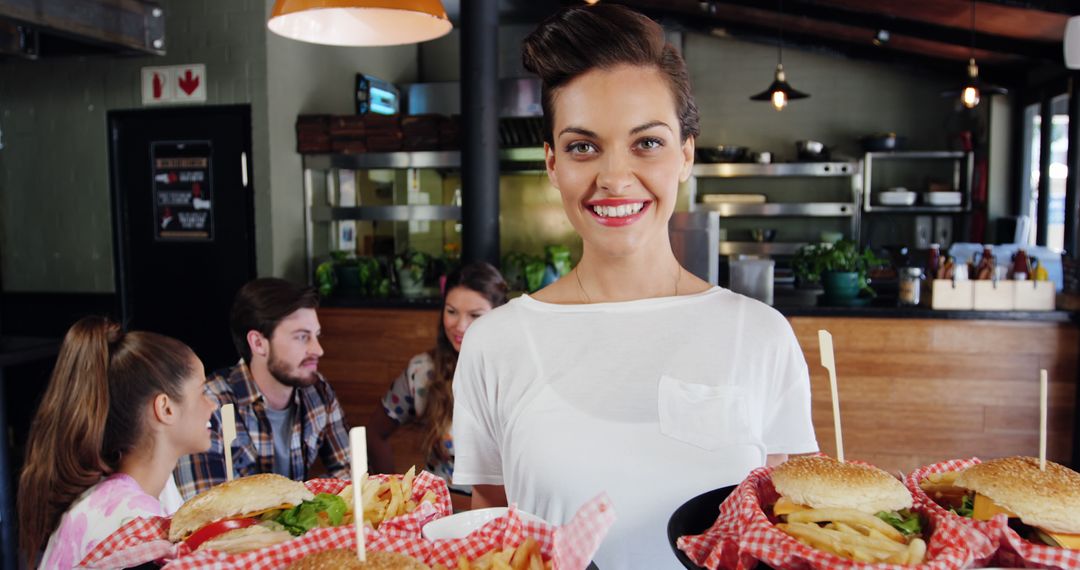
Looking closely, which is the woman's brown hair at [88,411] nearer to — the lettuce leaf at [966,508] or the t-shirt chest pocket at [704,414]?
the t-shirt chest pocket at [704,414]

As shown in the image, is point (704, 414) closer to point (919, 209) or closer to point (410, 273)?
point (410, 273)

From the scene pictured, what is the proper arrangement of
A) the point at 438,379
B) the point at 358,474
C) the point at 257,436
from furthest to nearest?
the point at 438,379 < the point at 257,436 < the point at 358,474

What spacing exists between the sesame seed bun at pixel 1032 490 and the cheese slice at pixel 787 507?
25 cm

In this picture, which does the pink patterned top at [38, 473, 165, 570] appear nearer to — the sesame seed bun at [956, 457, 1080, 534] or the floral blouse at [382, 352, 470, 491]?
the floral blouse at [382, 352, 470, 491]

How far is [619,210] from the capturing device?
1258 mm

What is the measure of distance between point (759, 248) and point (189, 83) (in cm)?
538

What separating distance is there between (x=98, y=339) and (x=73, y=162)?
4324 millimetres

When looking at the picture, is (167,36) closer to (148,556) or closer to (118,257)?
(118,257)

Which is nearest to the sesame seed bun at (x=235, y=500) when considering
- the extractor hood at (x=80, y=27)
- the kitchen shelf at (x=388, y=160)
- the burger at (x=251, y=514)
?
the burger at (x=251, y=514)

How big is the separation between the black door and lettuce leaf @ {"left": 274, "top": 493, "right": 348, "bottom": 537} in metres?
4.61

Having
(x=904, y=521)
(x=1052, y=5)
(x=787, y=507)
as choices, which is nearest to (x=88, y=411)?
(x=787, y=507)

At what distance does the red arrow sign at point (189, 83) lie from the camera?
5379 mm

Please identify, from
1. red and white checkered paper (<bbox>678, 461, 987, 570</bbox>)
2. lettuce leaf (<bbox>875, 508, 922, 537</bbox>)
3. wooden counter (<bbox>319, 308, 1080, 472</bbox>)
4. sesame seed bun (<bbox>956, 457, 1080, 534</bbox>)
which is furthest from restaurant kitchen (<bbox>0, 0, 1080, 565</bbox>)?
sesame seed bun (<bbox>956, 457, 1080, 534</bbox>)

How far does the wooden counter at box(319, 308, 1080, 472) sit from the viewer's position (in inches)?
173
